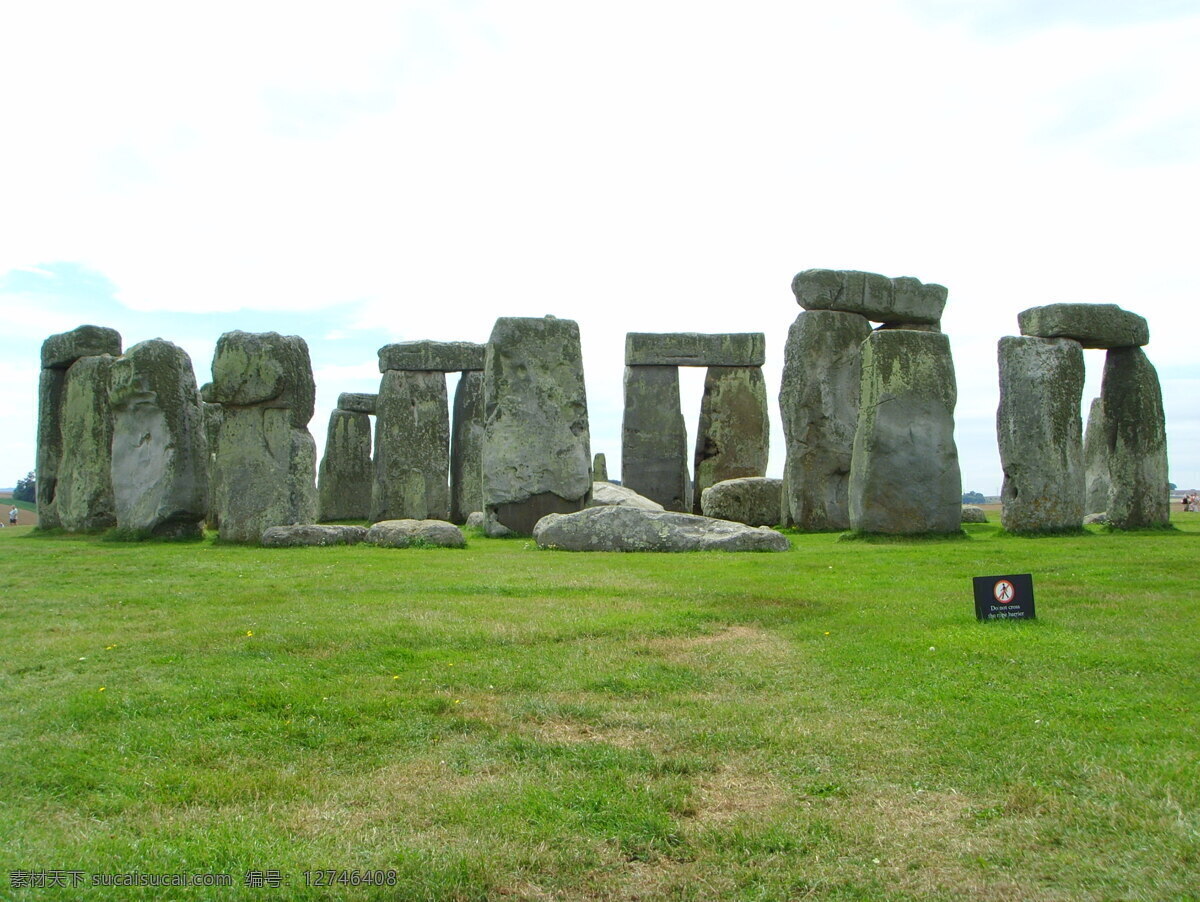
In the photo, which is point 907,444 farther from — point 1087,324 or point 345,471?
point 345,471

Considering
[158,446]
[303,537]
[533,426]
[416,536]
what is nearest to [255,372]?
[158,446]

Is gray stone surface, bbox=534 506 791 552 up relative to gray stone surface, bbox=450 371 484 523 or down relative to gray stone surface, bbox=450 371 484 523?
down

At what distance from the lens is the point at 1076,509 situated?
13805 millimetres

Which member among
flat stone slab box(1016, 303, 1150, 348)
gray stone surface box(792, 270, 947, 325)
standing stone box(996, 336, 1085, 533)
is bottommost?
standing stone box(996, 336, 1085, 533)

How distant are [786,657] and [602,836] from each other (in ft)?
9.38

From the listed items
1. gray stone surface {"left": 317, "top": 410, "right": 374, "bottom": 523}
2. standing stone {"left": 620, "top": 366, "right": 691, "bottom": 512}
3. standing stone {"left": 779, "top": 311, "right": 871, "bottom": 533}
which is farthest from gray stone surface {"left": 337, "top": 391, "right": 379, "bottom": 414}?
standing stone {"left": 779, "top": 311, "right": 871, "bottom": 533}

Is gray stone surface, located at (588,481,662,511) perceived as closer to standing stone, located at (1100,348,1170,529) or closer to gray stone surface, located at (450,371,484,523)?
gray stone surface, located at (450,371,484,523)

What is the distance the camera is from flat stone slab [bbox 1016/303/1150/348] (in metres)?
14.0

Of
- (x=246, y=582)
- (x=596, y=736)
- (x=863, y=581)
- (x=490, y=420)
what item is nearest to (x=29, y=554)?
(x=246, y=582)

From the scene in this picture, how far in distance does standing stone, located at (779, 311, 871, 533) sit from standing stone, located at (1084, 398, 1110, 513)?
6.19 m

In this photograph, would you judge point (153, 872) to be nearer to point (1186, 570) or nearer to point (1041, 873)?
point (1041, 873)

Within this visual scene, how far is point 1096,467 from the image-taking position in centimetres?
2055

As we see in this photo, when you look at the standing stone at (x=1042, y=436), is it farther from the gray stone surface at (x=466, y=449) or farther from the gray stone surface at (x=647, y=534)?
the gray stone surface at (x=466, y=449)

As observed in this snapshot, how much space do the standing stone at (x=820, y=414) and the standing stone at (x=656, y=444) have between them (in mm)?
6452
